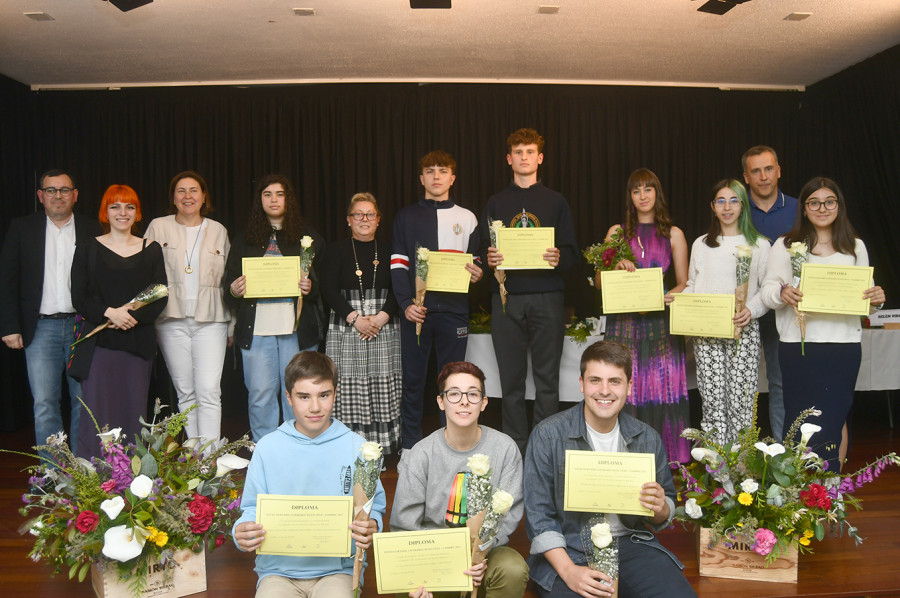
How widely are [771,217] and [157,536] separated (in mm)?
3672

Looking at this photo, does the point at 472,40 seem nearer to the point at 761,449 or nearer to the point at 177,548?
the point at 761,449

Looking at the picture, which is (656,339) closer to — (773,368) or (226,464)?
(773,368)

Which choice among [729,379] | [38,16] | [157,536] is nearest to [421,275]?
[729,379]

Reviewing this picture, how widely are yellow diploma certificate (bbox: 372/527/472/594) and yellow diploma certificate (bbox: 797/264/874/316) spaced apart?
2.24 metres

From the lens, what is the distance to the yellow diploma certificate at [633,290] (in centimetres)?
392

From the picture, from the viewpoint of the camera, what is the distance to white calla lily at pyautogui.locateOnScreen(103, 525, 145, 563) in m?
2.52

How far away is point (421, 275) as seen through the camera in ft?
13.5

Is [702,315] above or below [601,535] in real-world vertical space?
above

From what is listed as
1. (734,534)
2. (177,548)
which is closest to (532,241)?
(734,534)

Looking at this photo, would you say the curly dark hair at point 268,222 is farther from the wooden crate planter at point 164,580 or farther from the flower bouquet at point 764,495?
the flower bouquet at point 764,495

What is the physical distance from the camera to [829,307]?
3.44m

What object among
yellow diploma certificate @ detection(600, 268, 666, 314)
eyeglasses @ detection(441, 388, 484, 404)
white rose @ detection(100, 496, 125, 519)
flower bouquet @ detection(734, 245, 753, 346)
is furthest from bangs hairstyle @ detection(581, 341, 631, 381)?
white rose @ detection(100, 496, 125, 519)

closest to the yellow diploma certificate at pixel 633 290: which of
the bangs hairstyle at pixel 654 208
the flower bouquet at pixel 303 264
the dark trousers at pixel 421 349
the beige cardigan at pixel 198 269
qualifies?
the bangs hairstyle at pixel 654 208

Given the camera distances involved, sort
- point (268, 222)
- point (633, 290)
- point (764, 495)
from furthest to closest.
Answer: point (268, 222) < point (633, 290) < point (764, 495)
